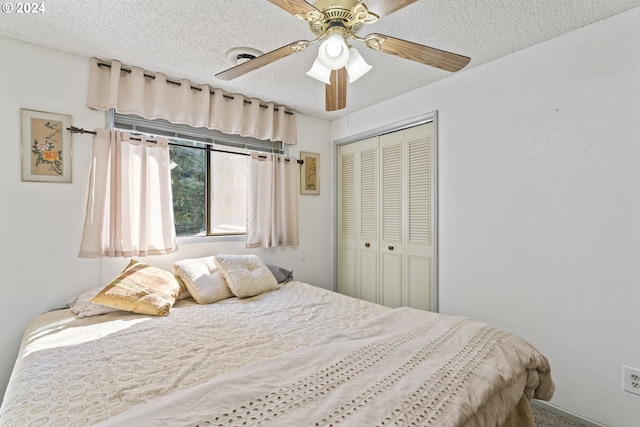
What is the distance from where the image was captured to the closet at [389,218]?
9.29 ft

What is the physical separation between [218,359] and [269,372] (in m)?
0.35

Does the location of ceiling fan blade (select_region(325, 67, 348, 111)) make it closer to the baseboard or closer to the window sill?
the window sill

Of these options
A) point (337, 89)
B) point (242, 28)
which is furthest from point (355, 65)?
point (242, 28)

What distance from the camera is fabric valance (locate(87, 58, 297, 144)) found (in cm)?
229

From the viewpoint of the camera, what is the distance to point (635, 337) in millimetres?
1729

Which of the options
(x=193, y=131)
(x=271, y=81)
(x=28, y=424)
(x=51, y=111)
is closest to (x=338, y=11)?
(x=271, y=81)

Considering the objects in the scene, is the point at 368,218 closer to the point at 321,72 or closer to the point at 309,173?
the point at 309,173

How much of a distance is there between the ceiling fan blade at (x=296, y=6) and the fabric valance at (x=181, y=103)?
67.8 inches

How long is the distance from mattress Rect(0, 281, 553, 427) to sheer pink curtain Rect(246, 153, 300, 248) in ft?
3.76

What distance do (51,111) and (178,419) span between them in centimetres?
231

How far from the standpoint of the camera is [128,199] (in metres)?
2.35

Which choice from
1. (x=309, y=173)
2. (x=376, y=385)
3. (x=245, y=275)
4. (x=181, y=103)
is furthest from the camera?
(x=309, y=173)

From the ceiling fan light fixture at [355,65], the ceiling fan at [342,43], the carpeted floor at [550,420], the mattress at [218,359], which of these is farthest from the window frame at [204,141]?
the carpeted floor at [550,420]

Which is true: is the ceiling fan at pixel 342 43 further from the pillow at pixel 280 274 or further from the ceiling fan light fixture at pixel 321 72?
the pillow at pixel 280 274
